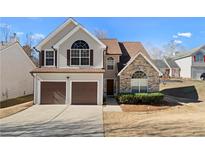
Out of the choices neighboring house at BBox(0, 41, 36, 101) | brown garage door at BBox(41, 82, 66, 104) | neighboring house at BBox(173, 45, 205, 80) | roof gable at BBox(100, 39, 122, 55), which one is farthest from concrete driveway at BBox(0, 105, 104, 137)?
neighboring house at BBox(173, 45, 205, 80)

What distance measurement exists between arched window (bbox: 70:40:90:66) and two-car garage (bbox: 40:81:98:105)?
213cm

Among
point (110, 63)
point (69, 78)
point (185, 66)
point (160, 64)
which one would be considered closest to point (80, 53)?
point (69, 78)

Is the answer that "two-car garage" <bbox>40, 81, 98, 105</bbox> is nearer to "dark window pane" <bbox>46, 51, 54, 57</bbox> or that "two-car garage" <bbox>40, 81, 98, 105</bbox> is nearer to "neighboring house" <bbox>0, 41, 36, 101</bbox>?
"dark window pane" <bbox>46, 51, 54, 57</bbox>

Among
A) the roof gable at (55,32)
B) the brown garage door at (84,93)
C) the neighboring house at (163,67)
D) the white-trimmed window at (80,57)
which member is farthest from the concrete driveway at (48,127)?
the neighboring house at (163,67)

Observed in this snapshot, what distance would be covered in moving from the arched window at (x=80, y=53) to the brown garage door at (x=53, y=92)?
2.58m

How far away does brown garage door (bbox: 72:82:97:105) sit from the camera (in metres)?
22.5

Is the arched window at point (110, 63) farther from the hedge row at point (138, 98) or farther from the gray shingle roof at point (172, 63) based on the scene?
the gray shingle roof at point (172, 63)

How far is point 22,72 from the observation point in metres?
28.7

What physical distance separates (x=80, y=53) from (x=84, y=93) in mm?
3925

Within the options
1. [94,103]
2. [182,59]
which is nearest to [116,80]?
[94,103]

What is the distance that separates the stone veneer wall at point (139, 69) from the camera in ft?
78.1

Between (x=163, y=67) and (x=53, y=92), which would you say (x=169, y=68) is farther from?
(x=53, y=92)

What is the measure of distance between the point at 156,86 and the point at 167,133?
13.4 metres
